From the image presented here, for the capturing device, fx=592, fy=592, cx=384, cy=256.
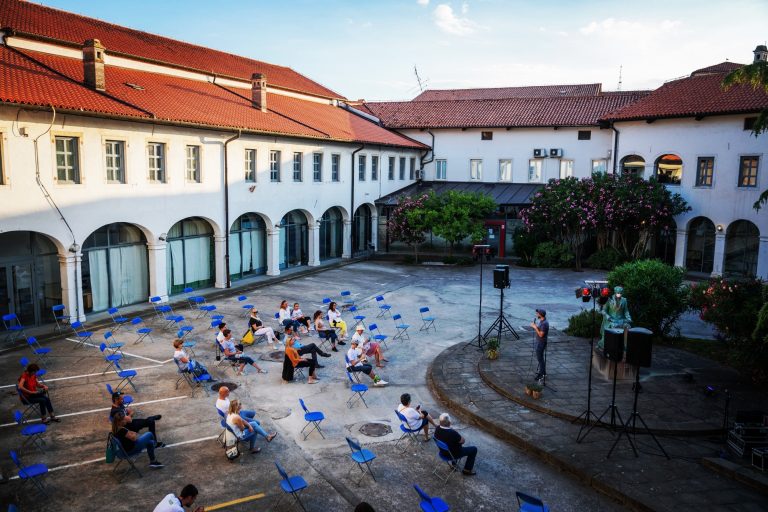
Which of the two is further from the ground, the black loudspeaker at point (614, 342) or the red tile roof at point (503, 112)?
the red tile roof at point (503, 112)

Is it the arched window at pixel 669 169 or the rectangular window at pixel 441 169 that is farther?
the rectangular window at pixel 441 169

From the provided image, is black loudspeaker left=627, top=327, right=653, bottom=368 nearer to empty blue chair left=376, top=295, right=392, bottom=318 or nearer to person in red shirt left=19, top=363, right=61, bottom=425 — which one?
empty blue chair left=376, top=295, right=392, bottom=318

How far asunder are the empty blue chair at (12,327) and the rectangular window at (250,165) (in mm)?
11099

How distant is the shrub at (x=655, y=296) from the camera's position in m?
17.1

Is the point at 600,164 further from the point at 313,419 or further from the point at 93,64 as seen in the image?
the point at 313,419

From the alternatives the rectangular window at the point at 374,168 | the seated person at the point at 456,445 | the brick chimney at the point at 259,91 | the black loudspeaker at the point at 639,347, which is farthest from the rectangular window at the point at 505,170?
the seated person at the point at 456,445

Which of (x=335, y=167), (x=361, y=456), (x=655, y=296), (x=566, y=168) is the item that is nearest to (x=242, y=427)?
(x=361, y=456)

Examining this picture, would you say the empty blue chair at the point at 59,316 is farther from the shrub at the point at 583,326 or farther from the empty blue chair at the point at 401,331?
the shrub at the point at 583,326

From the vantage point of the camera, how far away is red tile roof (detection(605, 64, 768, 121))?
90.5ft

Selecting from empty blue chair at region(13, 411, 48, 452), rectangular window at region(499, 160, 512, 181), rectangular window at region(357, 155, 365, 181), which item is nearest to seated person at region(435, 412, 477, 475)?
empty blue chair at region(13, 411, 48, 452)

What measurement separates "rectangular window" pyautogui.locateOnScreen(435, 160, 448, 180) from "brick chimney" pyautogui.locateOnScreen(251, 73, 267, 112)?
51.3 feet

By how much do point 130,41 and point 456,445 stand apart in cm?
2440

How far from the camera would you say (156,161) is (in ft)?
72.6

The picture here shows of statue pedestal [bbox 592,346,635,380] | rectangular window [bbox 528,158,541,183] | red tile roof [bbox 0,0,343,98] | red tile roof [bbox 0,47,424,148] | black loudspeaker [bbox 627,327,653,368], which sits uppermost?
red tile roof [bbox 0,0,343,98]
